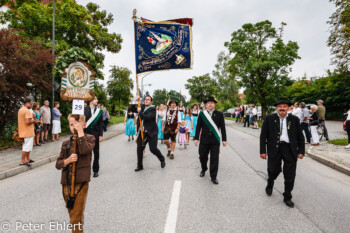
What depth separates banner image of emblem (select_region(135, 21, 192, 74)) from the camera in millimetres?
5785

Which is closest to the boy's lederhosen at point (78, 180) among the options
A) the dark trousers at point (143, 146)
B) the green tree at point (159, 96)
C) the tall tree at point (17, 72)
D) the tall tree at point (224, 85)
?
the dark trousers at point (143, 146)

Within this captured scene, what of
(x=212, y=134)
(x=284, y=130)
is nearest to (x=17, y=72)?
(x=212, y=134)

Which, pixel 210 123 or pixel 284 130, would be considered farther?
pixel 210 123

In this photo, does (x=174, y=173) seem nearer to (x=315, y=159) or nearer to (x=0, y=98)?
(x=315, y=159)

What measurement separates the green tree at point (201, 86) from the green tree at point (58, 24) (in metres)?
44.7

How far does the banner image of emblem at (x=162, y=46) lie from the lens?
579cm

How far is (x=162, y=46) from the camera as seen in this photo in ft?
19.2

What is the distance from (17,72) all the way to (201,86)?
5489 centimetres

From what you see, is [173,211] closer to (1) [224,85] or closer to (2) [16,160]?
(2) [16,160]

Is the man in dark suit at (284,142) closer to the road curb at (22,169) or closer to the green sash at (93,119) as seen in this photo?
the green sash at (93,119)

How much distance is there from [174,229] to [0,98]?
32.7 feet

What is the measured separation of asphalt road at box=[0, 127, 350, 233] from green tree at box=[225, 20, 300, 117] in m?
19.0

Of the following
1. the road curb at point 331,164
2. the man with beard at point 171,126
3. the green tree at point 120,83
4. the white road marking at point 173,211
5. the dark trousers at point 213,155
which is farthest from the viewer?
the green tree at point 120,83

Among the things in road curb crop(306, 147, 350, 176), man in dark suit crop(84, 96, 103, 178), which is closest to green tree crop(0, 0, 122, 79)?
man in dark suit crop(84, 96, 103, 178)
